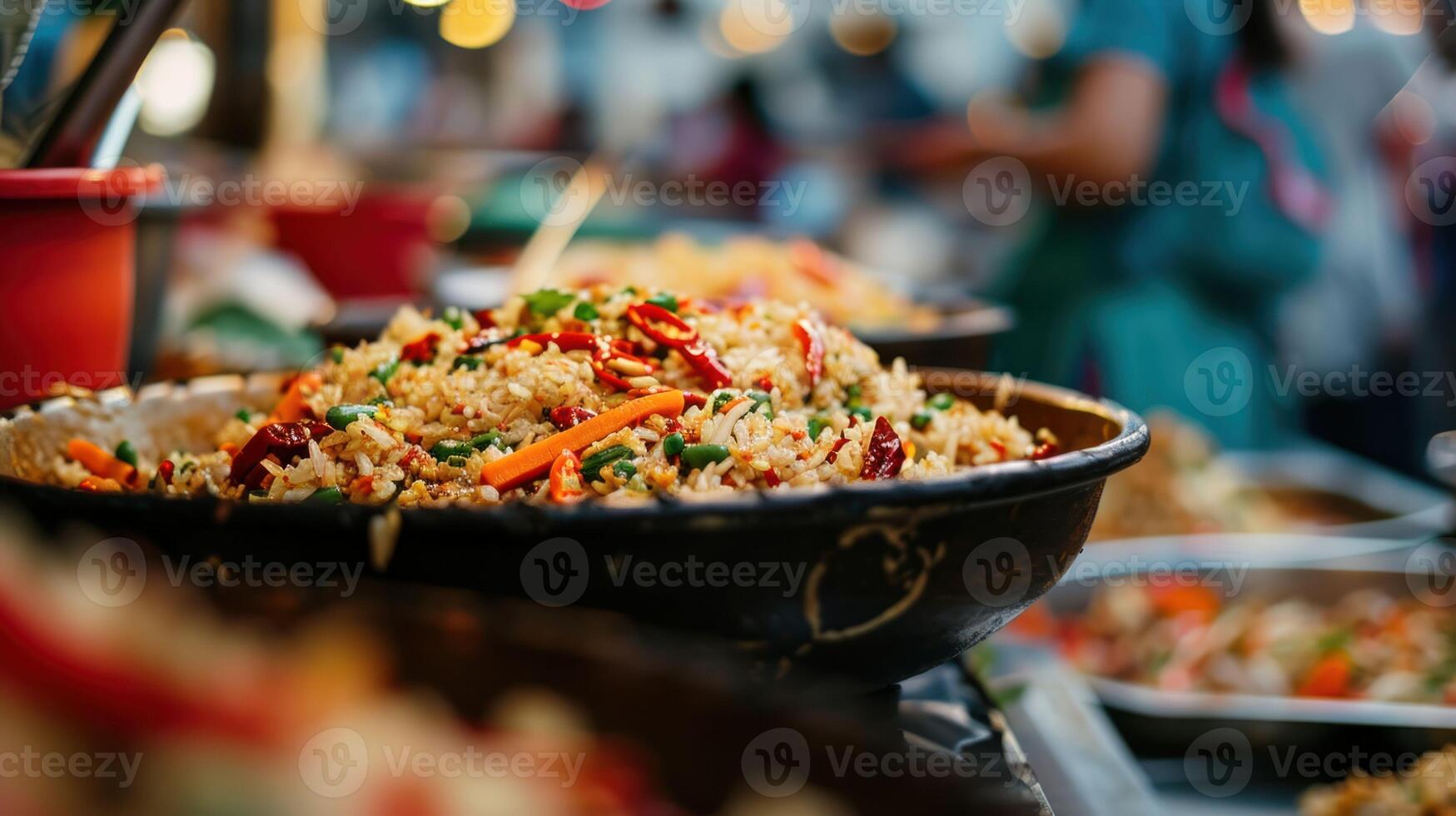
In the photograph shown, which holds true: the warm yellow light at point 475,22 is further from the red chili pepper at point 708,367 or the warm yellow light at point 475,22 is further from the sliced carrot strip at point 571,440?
the sliced carrot strip at point 571,440

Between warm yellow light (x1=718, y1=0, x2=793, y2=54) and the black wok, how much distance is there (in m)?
9.89

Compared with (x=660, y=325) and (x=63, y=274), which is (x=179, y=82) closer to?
(x=63, y=274)

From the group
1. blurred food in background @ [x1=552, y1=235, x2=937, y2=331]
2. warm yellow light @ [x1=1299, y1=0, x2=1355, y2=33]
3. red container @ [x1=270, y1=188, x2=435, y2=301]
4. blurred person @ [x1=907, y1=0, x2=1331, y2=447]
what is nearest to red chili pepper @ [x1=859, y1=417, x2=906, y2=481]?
blurred food in background @ [x1=552, y1=235, x2=937, y2=331]

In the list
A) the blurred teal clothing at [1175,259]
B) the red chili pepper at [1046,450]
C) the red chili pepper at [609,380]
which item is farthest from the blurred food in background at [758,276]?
the blurred teal clothing at [1175,259]

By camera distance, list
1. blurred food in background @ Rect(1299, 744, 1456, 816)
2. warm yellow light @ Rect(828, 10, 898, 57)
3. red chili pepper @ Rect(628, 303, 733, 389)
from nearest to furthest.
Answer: red chili pepper @ Rect(628, 303, 733, 389), blurred food in background @ Rect(1299, 744, 1456, 816), warm yellow light @ Rect(828, 10, 898, 57)

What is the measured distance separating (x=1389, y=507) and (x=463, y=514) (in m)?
3.55

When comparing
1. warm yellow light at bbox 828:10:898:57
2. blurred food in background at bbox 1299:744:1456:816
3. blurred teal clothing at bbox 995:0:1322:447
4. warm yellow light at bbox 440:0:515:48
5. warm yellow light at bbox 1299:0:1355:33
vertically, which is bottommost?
blurred food in background at bbox 1299:744:1456:816

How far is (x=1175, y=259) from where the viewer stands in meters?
4.29

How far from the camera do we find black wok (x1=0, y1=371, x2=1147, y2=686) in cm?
77

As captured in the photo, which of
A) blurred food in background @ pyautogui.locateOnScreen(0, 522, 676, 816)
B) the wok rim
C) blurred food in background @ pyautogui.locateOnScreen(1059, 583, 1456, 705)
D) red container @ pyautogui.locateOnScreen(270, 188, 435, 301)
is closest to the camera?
blurred food in background @ pyautogui.locateOnScreen(0, 522, 676, 816)

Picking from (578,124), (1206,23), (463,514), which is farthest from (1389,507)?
(578,124)

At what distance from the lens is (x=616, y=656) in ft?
1.80

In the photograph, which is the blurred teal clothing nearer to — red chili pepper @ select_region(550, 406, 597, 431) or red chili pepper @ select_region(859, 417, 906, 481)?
red chili pepper @ select_region(859, 417, 906, 481)

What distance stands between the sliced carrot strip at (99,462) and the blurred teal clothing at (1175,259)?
353 cm
